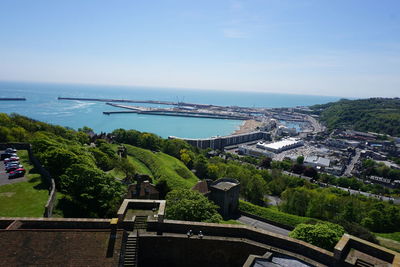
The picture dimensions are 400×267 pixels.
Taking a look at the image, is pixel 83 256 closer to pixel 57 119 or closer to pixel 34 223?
pixel 34 223

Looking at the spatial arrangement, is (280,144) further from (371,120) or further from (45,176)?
(45,176)

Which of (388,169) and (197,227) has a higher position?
(197,227)

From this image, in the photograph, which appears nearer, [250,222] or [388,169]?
[250,222]

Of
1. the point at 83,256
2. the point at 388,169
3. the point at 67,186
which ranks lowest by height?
the point at 388,169

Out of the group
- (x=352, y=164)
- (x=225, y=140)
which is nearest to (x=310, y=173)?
(x=352, y=164)

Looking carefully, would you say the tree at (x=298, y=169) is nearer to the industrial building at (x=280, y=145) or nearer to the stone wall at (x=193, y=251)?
the industrial building at (x=280, y=145)

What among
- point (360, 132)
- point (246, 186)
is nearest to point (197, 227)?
point (246, 186)

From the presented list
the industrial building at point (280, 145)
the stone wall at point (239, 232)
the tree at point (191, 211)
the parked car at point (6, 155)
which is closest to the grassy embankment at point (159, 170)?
the parked car at point (6, 155)
